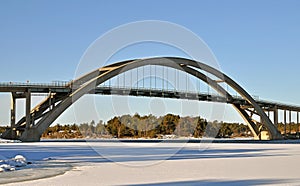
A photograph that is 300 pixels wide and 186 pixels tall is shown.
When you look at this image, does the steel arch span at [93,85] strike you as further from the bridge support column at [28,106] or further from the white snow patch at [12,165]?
the white snow patch at [12,165]

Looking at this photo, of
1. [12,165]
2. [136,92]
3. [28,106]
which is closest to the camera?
[12,165]

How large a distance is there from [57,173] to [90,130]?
59.6 meters

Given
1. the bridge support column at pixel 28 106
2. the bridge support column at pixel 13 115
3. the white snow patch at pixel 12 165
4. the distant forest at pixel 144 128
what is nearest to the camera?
the white snow patch at pixel 12 165

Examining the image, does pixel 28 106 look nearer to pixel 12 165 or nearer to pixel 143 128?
pixel 143 128

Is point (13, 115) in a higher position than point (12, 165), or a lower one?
higher

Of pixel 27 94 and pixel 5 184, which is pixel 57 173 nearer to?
pixel 5 184

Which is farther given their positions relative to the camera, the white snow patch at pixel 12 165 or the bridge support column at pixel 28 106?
the bridge support column at pixel 28 106

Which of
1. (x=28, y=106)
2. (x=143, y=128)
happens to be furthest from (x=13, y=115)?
(x=143, y=128)

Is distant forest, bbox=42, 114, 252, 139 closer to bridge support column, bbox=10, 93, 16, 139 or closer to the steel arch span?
the steel arch span

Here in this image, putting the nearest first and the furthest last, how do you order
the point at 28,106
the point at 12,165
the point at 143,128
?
the point at 12,165
the point at 28,106
the point at 143,128

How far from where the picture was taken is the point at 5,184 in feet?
38.8

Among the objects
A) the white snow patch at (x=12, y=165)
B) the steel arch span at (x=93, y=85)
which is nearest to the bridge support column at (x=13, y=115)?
the steel arch span at (x=93, y=85)

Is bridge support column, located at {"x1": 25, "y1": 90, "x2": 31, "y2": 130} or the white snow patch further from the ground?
bridge support column, located at {"x1": 25, "y1": 90, "x2": 31, "y2": 130}

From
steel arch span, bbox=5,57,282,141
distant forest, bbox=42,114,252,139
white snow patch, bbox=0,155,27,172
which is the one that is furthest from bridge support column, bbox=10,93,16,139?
white snow patch, bbox=0,155,27,172
